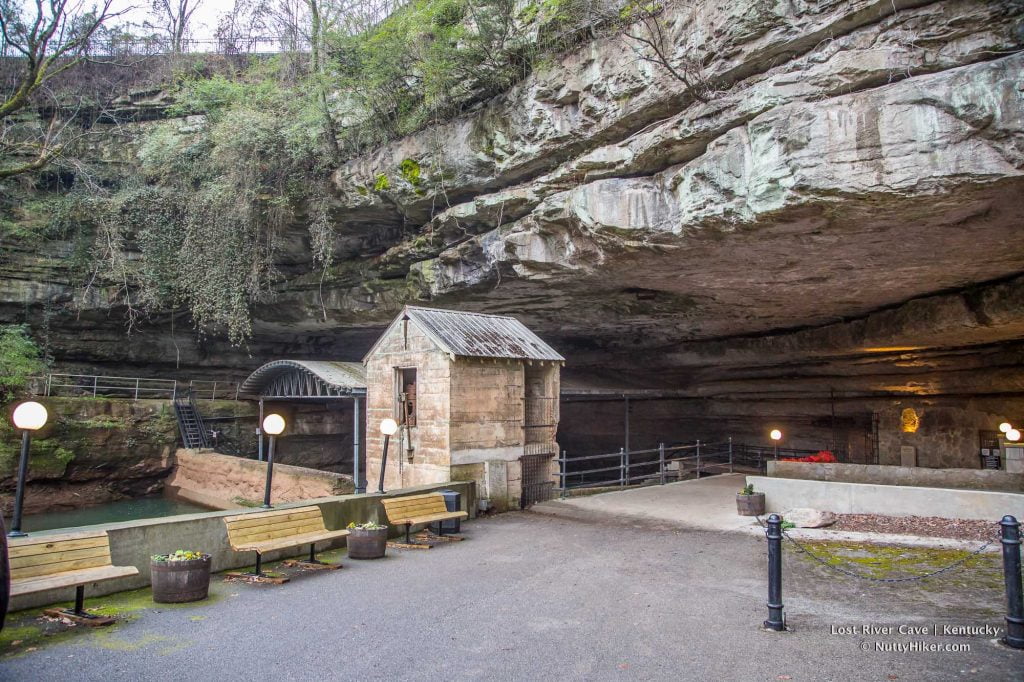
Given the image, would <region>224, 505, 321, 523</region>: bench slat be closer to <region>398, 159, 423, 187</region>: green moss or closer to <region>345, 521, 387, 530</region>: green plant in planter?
<region>345, 521, 387, 530</region>: green plant in planter

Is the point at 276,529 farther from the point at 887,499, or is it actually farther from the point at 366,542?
the point at 887,499

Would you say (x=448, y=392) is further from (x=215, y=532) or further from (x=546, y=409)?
(x=215, y=532)

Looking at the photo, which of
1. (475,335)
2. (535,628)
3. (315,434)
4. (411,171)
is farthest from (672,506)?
(315,434)

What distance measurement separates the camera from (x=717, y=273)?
47.4 feet

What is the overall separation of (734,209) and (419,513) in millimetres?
7677

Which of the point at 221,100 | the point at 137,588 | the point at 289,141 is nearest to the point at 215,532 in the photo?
the point at 137,588

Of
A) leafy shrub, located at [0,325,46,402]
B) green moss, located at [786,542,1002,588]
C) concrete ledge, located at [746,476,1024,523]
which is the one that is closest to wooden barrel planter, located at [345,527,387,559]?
green moss, located at [786,542,1002,588]

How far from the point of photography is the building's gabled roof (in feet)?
41.5

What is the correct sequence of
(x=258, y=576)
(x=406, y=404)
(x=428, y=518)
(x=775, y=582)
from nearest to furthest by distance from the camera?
(x=775, y=582) → (x=258, y=576) → (x=428, y=518) → (x=406, y=404)

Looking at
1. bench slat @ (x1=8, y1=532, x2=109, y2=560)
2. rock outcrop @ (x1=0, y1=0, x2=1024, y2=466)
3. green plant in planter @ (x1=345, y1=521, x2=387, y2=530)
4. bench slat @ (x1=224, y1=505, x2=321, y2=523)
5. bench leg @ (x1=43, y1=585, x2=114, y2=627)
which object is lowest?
bench leg @ (x1=43, y1=585, x2=114, y2=627)

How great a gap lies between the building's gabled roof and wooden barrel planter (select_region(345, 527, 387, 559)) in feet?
14.1

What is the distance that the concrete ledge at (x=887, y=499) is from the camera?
10.2m

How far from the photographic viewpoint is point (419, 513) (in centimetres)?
988

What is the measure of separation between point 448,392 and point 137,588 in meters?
6.22
